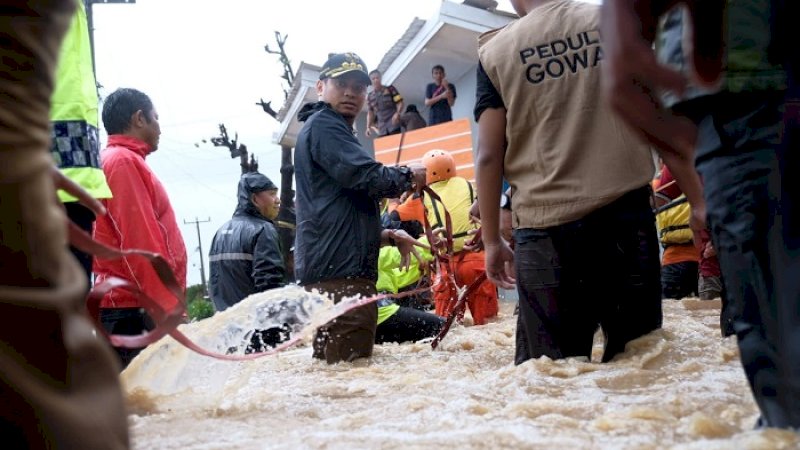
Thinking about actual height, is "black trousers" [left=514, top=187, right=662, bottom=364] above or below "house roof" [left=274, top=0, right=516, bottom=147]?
below

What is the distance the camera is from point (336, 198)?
13.4 feet

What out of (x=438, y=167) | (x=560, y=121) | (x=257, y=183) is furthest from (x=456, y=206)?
(x=560, y=121)

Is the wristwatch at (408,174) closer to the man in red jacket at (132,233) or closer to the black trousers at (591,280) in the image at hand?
the man in red jacket at (132,233)

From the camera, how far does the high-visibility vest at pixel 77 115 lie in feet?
8.23

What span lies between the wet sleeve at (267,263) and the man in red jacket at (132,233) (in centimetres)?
169

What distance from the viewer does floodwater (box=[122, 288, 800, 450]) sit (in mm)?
1688

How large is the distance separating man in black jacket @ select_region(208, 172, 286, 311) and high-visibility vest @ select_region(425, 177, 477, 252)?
1639mm

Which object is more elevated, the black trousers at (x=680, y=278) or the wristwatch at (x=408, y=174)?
the wristwatch at (x=408, y=174)

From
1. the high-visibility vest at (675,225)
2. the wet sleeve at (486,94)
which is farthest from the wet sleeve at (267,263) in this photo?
the high-visibility vest at (675,225)

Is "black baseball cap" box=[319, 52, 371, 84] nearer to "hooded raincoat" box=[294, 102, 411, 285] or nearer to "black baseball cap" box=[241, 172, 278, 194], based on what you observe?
"hooded raincoat" box=[294, 102, 411, 285]

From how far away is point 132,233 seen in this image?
349 cm

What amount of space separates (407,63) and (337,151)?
8875 mm

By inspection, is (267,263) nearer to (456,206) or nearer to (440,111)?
(456,206)

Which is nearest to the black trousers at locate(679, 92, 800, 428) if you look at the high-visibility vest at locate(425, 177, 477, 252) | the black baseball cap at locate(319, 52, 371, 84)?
the black baseball cap at locate(319, 52, 371, 84)
